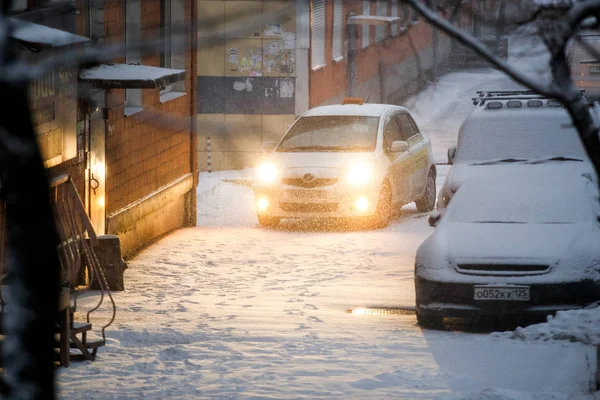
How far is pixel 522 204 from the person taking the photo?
37.7 feet

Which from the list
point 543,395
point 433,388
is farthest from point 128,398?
point 543,395

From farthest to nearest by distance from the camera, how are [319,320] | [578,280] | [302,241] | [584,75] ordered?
[584,75]
[302,241]
[319,320]
[578,280]

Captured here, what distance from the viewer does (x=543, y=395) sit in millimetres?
8055

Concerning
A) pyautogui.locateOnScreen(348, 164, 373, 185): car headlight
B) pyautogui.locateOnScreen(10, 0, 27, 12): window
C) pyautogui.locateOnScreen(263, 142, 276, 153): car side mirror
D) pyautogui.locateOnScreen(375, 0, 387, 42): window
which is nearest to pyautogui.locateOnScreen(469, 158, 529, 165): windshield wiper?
pyautogui.locateOnScreen(348, 164, 373, 185): car headlight

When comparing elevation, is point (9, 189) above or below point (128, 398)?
above

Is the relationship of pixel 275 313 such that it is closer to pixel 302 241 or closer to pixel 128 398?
pixel 128 398

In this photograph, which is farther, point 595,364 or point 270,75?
point 270,75

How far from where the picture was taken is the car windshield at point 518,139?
49.2 ft

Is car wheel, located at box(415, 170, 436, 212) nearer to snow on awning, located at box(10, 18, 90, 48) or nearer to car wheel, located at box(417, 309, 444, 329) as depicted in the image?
car wheel, located at box(417, 309, 444, 329)

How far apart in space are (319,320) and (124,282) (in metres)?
2.88

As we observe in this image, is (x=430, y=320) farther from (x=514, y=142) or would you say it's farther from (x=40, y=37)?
(x=514, y=142)

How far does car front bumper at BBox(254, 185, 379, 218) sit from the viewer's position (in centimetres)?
1698

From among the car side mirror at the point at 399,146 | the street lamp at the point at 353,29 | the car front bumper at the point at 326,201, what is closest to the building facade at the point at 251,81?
the street lamp at the point at 353,29

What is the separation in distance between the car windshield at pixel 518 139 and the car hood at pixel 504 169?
0.70 ft
